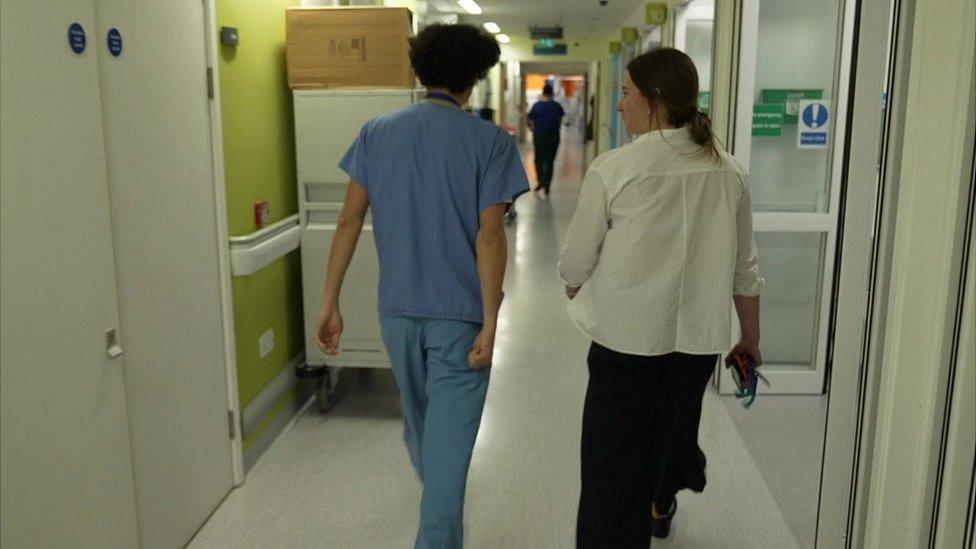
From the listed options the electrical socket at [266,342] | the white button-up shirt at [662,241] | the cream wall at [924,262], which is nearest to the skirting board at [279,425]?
the electrical socket at [266,342]

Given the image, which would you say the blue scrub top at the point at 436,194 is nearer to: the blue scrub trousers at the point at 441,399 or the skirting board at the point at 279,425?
the blue scrub trousers at the point at 441,399

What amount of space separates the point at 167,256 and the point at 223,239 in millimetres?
404

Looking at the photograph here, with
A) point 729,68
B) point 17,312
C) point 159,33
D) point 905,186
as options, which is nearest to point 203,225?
point 159,33

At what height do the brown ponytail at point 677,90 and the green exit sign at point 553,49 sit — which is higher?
the green exit sign at point 553,49

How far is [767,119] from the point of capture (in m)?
4.21

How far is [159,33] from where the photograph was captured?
2.54m

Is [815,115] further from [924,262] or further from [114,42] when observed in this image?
[114,42]

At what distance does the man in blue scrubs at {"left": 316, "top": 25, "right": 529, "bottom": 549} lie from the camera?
7.50ft

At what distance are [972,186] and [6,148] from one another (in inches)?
76.2

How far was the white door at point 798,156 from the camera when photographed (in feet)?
13.7

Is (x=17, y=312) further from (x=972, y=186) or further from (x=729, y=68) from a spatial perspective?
(x=729, y=68)

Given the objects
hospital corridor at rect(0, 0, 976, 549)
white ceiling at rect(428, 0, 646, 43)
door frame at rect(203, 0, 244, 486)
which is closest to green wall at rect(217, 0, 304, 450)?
hospital corridor at rect(0, 0, 976, 549)

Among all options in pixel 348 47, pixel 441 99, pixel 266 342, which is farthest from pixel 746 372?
pixel 348 47

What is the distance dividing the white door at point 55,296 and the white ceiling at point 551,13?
7.98 m
